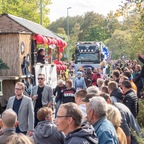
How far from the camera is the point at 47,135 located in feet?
21.8

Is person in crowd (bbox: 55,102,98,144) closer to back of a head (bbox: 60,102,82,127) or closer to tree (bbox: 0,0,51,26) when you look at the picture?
back of a head (bbox: 60,102,82,127)

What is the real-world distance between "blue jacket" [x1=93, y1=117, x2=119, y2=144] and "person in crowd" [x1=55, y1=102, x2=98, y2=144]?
0.53 m

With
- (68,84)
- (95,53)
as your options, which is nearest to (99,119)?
(68,84)

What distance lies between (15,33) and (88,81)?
4.47 meters

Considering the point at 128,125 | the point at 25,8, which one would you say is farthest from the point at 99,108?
the point at 25,8

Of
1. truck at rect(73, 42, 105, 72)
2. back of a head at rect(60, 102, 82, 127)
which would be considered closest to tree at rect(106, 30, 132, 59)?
truck at rect(73, 42, 105, 72)

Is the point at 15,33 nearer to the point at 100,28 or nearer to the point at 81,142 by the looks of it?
the point at 81,142

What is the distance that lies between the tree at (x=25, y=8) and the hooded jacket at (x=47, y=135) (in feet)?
134

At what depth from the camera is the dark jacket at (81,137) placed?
4.63m

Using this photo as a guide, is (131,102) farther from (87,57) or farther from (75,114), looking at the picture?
(87,57)

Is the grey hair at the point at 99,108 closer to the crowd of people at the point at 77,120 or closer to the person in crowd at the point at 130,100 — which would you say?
the crowd of people at the point at 77,120

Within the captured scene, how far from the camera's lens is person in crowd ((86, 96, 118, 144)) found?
5383mm

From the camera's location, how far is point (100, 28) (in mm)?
93438

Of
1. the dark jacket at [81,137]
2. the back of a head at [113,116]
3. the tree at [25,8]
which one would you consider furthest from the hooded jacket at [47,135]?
the tree at [25,8]
